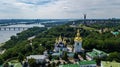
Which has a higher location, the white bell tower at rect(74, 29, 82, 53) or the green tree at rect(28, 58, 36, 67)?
the white bell tower at rect(74, 29, 82, 53)

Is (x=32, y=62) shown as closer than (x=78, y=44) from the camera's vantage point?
Yes

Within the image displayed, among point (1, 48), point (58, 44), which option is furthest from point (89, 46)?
point (1, 48)

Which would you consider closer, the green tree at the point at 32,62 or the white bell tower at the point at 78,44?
the green tree at the point at 32,62

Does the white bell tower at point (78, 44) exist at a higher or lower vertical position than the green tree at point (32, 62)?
higher

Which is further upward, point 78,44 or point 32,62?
point 78,44

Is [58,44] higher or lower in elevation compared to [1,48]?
higher

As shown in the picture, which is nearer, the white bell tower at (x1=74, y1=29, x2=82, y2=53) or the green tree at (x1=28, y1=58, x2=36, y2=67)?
the green tree at (x1=28, y1=58, x2=36, y2=67)

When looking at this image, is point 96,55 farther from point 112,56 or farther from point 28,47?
point 28,47

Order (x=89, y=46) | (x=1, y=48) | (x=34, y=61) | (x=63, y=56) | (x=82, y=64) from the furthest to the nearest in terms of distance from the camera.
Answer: (x=1, y=48), (x=89, y=46), (x=63, y=56), (x=34, y=61), (x=82, y=64)

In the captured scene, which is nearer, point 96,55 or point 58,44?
point 96,55

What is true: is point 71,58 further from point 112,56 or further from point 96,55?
point 112,56

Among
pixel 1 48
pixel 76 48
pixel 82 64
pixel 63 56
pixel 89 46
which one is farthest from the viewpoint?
pixel 1 48
